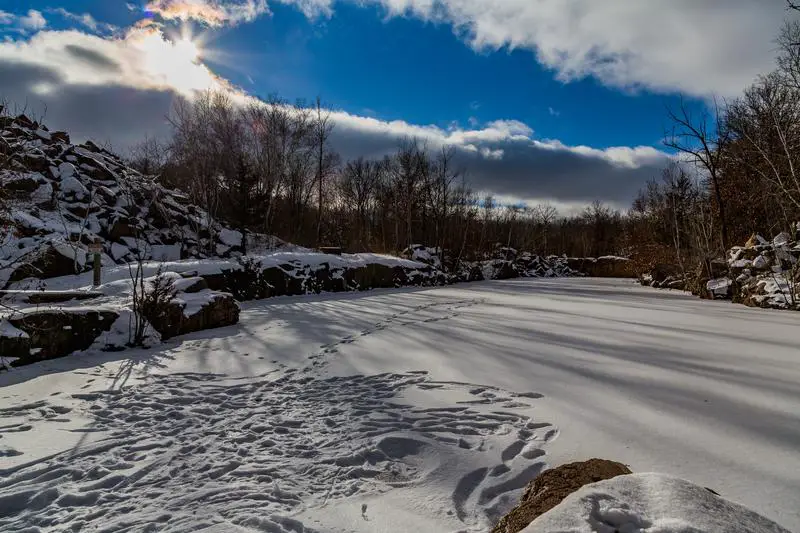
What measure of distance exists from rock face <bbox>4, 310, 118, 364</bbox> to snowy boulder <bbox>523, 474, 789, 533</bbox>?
5.87 meters

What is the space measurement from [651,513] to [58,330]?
6300 mm

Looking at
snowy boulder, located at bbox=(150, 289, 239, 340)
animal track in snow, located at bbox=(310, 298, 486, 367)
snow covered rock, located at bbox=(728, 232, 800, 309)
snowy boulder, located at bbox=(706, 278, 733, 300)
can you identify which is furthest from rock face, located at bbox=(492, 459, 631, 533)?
snowy boulder, located at bbox=(706, 278, 733, 300)

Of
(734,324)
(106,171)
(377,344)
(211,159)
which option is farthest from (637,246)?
(106,171)

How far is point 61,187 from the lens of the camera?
58.7ft

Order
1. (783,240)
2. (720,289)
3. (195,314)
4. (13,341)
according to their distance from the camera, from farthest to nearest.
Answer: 1. (720,289)
2. (783,240)
3. (195,314)
4. (13,341)

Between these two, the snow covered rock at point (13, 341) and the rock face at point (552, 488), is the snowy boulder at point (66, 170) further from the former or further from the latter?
the rock face at point (552, 488)

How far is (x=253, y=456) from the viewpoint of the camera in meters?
2.76

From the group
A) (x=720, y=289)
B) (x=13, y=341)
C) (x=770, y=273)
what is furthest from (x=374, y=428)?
(x=720, y=289)

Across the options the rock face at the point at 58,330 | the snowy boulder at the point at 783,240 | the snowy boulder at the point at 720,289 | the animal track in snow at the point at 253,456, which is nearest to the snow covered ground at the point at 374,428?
the animal track in snow at the point at 253,456

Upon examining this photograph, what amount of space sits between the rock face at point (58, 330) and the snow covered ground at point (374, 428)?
0.20 meters

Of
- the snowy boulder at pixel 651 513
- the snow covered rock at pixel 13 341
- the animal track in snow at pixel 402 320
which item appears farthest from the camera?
the animal track in snow at pixel 402 320

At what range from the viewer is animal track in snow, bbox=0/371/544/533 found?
216 cm

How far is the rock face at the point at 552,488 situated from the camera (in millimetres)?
1596

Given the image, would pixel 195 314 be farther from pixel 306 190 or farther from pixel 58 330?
pixel 306 190
